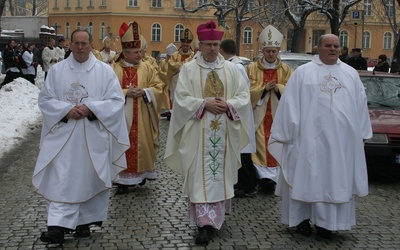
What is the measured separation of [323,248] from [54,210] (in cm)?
248

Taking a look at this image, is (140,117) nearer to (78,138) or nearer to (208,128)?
(208,128)

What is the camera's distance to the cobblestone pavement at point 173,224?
700 centimetres

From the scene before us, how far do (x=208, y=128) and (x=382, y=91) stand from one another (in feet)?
18.1

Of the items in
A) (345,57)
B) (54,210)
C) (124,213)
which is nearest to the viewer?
(54,210)

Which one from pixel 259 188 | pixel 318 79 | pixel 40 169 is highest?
pixel 318 79

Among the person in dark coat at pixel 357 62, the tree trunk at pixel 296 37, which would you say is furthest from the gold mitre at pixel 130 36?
the tree trunk at pixel 296 37

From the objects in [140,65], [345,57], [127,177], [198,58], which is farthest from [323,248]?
[345,57]

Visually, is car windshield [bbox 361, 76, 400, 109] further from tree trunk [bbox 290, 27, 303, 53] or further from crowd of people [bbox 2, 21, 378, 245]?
tree trunk [bbox 290, 27, 303, 53]

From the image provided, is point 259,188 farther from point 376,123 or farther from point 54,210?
point 54,210

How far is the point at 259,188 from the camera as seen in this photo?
991cm

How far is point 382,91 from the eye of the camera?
11977mm

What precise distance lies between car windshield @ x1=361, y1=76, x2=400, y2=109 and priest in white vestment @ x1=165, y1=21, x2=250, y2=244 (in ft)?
15.4

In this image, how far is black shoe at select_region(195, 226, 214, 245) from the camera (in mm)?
6950

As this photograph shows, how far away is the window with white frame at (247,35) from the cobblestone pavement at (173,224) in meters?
63.9
